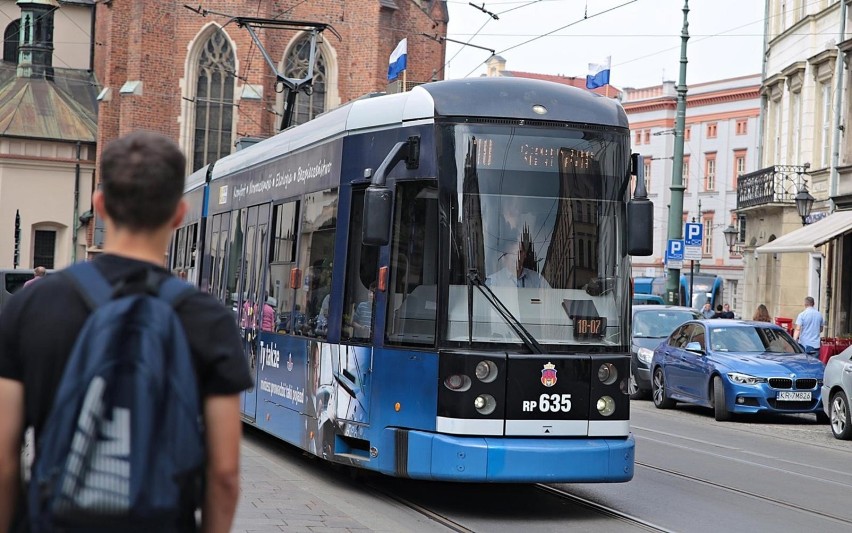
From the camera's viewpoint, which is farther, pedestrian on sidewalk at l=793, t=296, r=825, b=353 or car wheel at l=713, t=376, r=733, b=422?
→ pedestrian on sidewalk at l=793, t=296, r=825, b=353

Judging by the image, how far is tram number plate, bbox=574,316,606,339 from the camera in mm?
10164

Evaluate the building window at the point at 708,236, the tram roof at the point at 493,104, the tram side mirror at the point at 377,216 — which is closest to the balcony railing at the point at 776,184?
the tram roof at the point at 493,104

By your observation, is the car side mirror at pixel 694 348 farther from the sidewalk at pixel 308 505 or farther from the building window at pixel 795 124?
the building window at pixel 795 124

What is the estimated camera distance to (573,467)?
32.4ft

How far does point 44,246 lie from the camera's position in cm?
5959

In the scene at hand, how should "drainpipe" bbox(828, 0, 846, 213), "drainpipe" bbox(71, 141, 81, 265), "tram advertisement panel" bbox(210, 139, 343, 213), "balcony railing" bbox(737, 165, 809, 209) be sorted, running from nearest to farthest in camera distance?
"tram advertisement panel" bbox(210, 139, 343, 213) → "drainpipe" bbox(828, 0, 846, 213) → "balcony railing" bbox(737, 165, 809, 209) → "drainpipe" bbox(71, 141, 81, 265)

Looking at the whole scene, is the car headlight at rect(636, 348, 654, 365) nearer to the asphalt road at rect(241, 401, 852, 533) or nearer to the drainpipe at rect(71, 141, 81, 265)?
the asphalt road at rect(241, 401, 852, 533)

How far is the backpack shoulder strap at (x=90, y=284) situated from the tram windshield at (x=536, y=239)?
6899 millimetres

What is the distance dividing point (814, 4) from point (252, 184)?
2606 centimetres

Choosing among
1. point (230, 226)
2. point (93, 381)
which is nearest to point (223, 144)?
point (230, 226)

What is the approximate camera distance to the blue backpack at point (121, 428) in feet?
9.64

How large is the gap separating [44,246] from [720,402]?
44.6 m

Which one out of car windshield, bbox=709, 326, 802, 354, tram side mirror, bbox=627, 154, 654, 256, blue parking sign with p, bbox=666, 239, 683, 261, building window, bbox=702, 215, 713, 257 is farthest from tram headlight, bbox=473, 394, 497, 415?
building window, bbox=702, 215, 713, 257

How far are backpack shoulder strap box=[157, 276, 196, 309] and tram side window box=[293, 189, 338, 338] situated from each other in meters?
8.34
